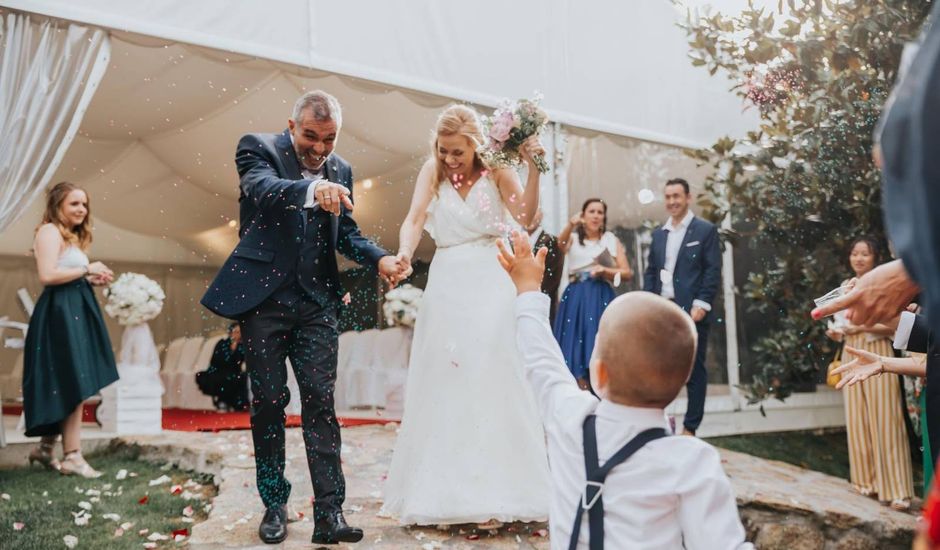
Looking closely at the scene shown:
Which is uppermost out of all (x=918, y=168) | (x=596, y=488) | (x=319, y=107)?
(x=319, y=107)

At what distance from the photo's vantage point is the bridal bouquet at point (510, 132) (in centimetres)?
353

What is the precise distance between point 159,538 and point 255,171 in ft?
5.75

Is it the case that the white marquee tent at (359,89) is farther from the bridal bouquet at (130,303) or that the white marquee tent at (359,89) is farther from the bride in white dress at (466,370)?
the bride in white dress at (466,370)

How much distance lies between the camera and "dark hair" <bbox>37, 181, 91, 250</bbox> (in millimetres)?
5047

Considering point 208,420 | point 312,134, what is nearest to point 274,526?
point 312,134

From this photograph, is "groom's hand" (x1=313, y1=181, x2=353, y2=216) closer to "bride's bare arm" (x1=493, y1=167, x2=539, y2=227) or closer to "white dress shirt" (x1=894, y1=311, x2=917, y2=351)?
"bride's bare arm" (x1=493, y1=167, x2=539, y2=227)

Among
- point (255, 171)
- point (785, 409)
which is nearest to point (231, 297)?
point (255, 171)

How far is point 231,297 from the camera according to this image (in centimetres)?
317

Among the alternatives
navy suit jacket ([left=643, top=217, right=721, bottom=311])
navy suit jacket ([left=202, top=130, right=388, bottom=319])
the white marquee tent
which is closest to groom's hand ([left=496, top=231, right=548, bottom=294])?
navy suit jacket ([left=202, top=130, right=388, bottom=319])

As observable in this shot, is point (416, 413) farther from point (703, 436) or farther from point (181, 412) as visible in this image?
point (181, 412)

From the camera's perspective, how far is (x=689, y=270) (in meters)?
6.12

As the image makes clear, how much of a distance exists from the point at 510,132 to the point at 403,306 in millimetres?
4788

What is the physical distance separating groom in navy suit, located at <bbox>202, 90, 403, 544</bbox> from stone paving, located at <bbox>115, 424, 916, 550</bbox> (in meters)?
0.25

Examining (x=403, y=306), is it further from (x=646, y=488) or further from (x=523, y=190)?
(x=646, y=488)
